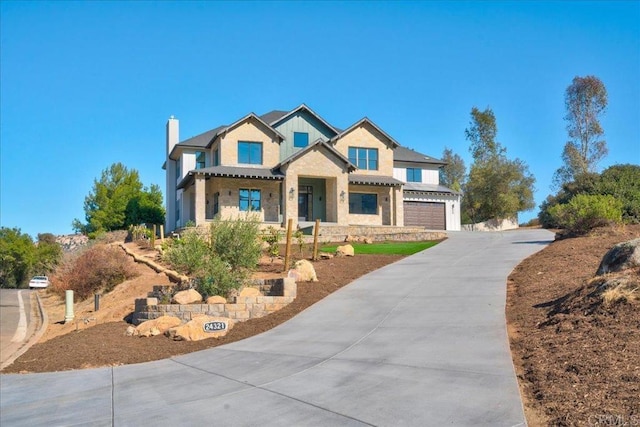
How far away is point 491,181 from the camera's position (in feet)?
169

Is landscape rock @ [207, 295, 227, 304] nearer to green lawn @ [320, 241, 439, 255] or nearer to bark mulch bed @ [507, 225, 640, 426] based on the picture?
bark mulch bed @ [507, 225, 640, 426]

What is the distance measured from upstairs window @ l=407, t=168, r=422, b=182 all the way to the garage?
2218 mm

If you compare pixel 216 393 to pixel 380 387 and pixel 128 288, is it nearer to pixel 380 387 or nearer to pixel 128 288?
pixel 380 387

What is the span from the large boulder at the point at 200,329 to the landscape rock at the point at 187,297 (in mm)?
1303

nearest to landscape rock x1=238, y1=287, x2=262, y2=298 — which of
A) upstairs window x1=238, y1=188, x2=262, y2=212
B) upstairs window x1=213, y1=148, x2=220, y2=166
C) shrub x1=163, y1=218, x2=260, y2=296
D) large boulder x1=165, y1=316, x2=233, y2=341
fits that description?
shrub x1=163, y1=218, x2=260, y2=296

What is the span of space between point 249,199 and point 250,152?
2.97 m

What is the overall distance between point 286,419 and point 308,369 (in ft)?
8.47

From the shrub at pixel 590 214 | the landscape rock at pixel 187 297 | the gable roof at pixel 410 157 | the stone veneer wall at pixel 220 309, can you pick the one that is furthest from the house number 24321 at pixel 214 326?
the gable roof at pixel 410 157

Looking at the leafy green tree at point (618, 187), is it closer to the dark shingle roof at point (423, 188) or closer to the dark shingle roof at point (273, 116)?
the dark shingle roof at point (423, 188)

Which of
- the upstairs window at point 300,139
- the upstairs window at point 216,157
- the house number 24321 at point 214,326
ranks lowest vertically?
the house number 24321 at point 214,326

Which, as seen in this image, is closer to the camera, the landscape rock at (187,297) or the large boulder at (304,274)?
the landscape rock at (187,297)

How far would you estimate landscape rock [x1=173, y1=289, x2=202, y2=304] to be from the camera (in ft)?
53.2

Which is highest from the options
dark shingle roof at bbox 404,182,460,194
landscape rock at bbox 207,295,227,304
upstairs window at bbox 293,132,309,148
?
upstairs window at bbox 293,132,309,148

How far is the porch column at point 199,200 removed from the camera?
116 ft
